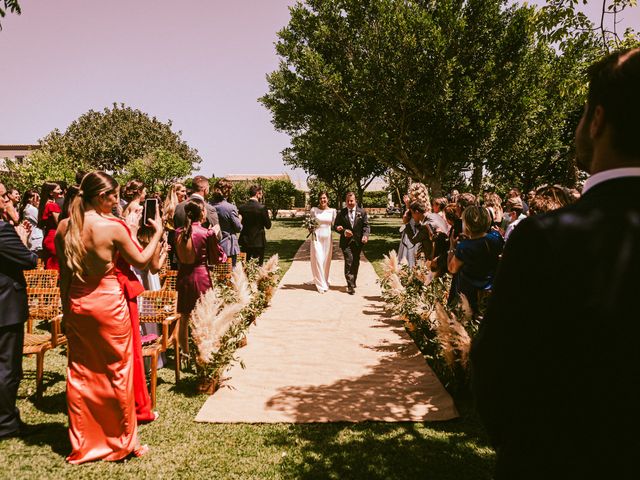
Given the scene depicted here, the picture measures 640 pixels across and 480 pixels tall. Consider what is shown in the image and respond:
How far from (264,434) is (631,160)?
4248mm

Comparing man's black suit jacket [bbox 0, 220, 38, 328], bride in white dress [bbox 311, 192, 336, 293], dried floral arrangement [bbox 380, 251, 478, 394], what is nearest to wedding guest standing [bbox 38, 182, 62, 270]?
man's black suit jacket [bbox 0, 220, 38, 328]

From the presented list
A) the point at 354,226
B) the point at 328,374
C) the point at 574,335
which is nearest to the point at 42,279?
the point at 328,374

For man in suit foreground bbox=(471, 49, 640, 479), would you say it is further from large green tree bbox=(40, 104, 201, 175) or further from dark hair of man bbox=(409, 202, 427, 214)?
large green tree bbox=(40, 104, 201, 175)

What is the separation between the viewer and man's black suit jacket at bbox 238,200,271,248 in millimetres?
10461

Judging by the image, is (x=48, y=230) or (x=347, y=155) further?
(x=347, y=155)

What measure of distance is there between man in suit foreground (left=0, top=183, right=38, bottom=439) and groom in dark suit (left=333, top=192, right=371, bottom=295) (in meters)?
7.66

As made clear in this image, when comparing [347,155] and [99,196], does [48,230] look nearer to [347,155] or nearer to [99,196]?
[99,196]

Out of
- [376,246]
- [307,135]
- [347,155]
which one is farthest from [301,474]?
[347,155]

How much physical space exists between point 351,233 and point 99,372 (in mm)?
7915

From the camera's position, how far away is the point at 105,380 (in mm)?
3922

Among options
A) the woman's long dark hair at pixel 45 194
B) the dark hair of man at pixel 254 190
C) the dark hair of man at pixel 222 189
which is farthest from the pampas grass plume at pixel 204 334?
the dark hair of man at pixel 254 190

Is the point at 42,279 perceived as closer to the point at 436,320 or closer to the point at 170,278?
the point at 170,278

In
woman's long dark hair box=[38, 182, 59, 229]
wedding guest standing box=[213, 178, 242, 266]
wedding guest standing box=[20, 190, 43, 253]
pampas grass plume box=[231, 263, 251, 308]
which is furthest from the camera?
wedding guest standing box=[20, 190, 43, 253]

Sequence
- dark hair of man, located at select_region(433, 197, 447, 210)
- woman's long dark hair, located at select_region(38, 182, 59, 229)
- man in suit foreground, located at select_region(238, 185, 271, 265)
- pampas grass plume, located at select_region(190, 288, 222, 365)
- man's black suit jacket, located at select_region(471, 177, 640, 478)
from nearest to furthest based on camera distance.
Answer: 1. man's black suit jacket, located at select_region(471, 177, 640, 478)
2. pampas grass plume, located at select_region(190, 288, 222, 365)
3. woman's long dark hair, located at select_region(38, 182, 59, 229)
4. dark hair of man, located at select_region(433, 197, 447, 210)
5. man in suit foreground, located at select_region(238, 185, 271, 265)
